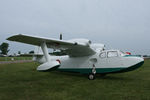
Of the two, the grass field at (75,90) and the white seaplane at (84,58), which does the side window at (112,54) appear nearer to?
the white seaplane at (84,58)

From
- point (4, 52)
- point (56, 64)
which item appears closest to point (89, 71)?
point (56, 64)

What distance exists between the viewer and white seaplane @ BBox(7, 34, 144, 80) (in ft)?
28.7

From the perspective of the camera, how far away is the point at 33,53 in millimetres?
15422

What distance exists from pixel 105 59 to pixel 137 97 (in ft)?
15.6

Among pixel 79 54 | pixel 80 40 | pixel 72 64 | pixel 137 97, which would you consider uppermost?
pixel 80 40

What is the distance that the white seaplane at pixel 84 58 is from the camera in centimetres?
873

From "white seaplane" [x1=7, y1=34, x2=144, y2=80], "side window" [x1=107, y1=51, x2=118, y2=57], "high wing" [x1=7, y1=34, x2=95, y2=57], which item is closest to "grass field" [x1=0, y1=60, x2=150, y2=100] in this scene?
"white seaplane" [x1=7, y1=34, x2=144, y2=80]

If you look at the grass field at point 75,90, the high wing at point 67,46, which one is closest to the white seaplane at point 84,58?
the high wing at point 67,46

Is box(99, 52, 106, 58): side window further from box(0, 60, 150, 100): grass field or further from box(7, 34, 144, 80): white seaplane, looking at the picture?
box(0, 60, 150, 100): grass field

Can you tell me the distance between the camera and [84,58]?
11219mm

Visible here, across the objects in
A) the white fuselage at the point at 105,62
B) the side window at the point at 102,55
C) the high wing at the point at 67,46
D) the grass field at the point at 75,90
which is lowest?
the grass field at the point at 75,90

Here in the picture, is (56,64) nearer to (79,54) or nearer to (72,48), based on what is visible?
(72,48)

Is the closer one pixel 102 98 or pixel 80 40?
pixel 102 98

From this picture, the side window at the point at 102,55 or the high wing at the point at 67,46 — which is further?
the side window at the point at 102,55
